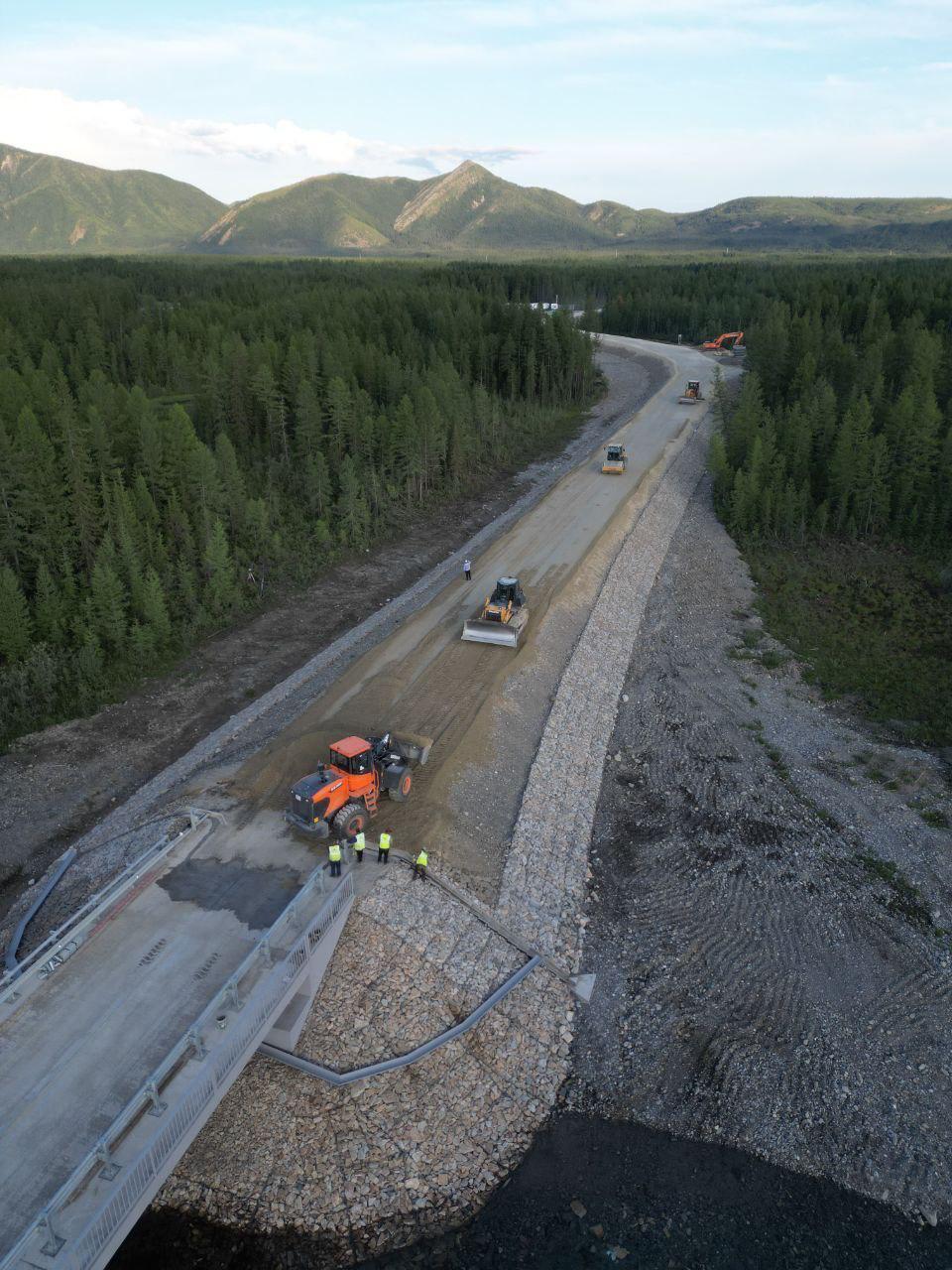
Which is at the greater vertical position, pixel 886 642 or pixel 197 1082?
pixel 197 1082

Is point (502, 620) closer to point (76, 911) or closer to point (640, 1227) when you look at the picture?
point (76, 911)

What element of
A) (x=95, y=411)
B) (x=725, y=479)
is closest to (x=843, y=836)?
(x=725, y=479)

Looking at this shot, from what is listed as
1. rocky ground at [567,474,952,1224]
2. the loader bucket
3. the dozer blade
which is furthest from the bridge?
the dozer blade

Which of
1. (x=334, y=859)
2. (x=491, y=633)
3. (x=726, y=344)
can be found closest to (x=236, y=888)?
(x=334, y=859)

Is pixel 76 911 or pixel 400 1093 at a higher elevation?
pixel 76 911

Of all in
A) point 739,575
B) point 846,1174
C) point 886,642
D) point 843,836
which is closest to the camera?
point 846,1174

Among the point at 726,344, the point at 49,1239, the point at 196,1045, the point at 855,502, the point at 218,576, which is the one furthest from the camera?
the point at 726,344

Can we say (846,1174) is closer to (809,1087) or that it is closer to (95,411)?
(809,1087)

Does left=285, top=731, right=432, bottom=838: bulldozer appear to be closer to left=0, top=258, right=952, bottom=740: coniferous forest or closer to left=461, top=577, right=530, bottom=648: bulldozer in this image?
left=461, top=577, right=530, bottom=648: bulldozer
